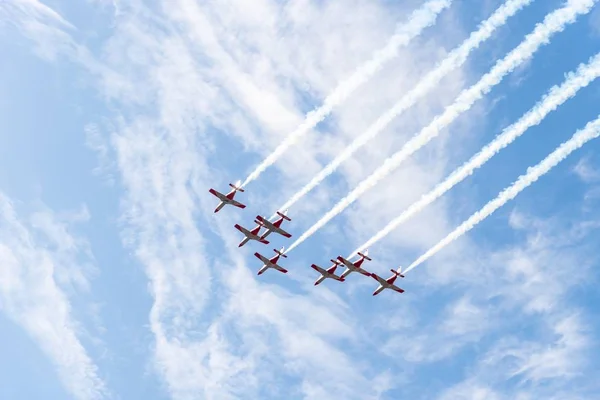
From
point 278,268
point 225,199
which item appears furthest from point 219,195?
point 278,268

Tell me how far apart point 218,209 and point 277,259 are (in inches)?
321

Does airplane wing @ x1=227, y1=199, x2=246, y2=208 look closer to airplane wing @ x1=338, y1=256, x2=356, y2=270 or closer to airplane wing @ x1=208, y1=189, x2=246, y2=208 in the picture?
airplane wing @ x1=208, y1=189, x2=246, y2=208

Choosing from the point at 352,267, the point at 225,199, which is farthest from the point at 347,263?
the point at 225,199

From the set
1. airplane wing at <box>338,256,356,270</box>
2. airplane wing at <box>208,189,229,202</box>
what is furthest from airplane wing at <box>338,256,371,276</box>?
airplane wing at <box>208,189,229,202</box>

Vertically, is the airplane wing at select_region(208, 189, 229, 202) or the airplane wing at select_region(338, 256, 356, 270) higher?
the airplane wing at select_region(208, 189, 229, 202)

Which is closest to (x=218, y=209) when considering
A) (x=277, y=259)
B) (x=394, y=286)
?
(x=277, y=259)

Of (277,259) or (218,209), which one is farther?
(277,259)

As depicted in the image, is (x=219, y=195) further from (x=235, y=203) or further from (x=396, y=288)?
(x=396, y=288)

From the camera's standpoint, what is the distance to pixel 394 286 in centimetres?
5888

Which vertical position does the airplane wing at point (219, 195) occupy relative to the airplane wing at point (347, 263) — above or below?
above

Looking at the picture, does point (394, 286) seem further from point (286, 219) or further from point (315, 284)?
point (286, 219)

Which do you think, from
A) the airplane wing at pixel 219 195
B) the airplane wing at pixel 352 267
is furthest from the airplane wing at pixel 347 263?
the airplane wing at pixel 219 195

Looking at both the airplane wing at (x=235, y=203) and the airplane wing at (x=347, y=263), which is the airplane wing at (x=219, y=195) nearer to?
the airplane wing at (x=235, y=203)

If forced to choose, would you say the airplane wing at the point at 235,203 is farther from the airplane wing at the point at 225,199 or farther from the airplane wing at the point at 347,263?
the airplane wing at the point at 347,263
